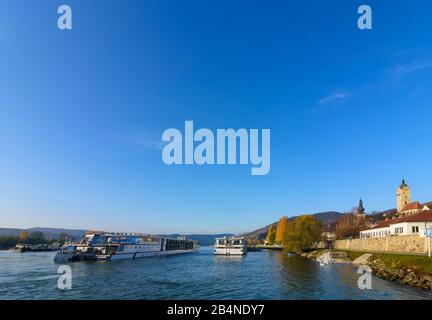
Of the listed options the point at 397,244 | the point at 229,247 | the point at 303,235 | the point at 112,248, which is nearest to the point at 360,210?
the point at 303,235

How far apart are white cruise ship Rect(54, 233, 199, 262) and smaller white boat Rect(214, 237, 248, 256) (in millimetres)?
18731

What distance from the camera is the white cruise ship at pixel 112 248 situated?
77312 millimetres

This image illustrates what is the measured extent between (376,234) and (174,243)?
75.2 meters

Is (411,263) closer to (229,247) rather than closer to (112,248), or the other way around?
(112,248)

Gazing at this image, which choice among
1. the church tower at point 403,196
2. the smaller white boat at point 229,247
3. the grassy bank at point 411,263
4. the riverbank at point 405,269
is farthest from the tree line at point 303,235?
the church tower at point 403,196

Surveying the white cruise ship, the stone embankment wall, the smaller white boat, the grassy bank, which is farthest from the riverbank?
the smaller white boat

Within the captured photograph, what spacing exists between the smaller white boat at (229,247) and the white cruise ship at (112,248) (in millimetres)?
18731

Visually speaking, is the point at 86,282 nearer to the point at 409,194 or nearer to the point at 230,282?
the point at 230,282

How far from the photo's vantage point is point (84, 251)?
7950cm

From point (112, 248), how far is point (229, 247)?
144ft

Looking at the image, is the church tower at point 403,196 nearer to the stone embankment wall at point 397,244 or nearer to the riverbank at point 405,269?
the stone embankment wall at point 397,244

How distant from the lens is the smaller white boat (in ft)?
364
